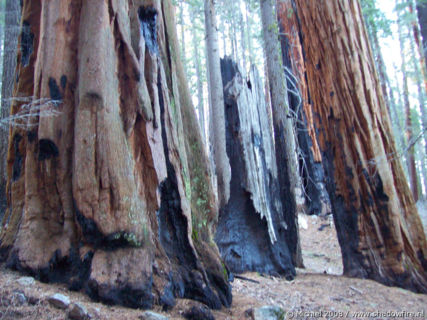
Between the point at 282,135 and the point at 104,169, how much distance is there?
452 centimetres

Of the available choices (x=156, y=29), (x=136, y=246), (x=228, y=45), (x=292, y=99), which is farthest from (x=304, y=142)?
(x=228, y=45)

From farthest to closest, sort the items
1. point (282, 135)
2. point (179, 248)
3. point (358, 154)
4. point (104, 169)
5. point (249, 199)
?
point (282, 135), point (249, 199), point (358, 154), point (179, 248), point (104, 169)

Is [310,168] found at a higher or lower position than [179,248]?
higher

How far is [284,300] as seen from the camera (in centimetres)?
396

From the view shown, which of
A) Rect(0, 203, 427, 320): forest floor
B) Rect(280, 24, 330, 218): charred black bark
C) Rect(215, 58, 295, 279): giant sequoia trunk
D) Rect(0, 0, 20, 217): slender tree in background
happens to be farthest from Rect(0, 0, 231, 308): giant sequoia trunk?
Rect(280, 24, 330, 218): charred black bark

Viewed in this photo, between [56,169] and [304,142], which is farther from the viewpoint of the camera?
[304,142]

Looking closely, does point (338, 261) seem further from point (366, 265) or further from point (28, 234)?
point (28, 234)

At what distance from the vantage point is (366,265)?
499cm

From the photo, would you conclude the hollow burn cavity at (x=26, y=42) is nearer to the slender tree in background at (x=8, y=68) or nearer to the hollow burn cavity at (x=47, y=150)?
the hollow burn cavity at (x=47, y=150)

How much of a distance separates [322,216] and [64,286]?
927 cm

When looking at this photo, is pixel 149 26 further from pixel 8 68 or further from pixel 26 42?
pixel 8 68

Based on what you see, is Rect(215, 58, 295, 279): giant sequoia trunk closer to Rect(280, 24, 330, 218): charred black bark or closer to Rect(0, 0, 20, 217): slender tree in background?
Rect(280, 24, 330, 218): charred black bark

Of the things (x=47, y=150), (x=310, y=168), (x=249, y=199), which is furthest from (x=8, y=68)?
(x=310, y=168)

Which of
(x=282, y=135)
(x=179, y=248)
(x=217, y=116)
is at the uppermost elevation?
(x=217, y=116)
